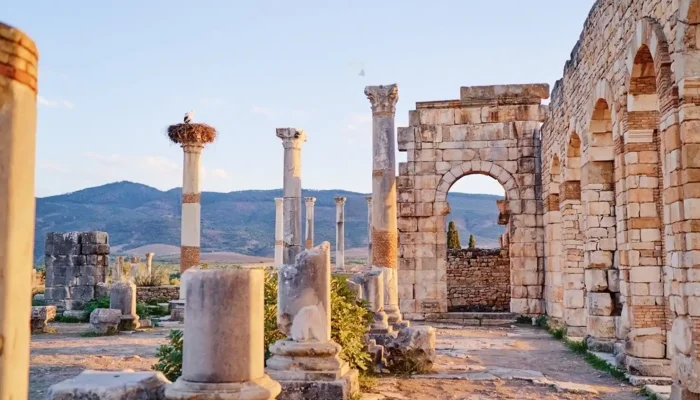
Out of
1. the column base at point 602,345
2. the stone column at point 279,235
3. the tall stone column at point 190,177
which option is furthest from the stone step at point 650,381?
the stone column at point 279,235

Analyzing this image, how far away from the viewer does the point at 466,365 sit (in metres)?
10.4

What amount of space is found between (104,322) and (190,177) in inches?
196

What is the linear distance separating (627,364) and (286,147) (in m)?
11.1

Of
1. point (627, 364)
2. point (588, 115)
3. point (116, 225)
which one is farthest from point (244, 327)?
point (116, 225)

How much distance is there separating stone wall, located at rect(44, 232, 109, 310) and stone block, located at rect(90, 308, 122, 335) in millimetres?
4529

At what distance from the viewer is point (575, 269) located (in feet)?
47.2

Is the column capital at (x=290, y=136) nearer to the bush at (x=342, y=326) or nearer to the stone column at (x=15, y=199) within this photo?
the bush at (x=342, y=326)

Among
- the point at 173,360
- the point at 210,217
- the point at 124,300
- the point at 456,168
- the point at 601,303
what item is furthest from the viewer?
the point at 210,217

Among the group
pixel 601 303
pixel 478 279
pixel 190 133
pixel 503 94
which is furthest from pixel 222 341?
pixel 478 279

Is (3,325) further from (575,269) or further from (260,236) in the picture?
(260,236)

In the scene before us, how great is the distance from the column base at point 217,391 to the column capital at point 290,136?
44.5 ft

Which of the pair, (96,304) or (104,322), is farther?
(96,304)

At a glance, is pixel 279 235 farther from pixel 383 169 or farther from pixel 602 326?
pixel 602 326

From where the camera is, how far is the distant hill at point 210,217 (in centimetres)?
9350
